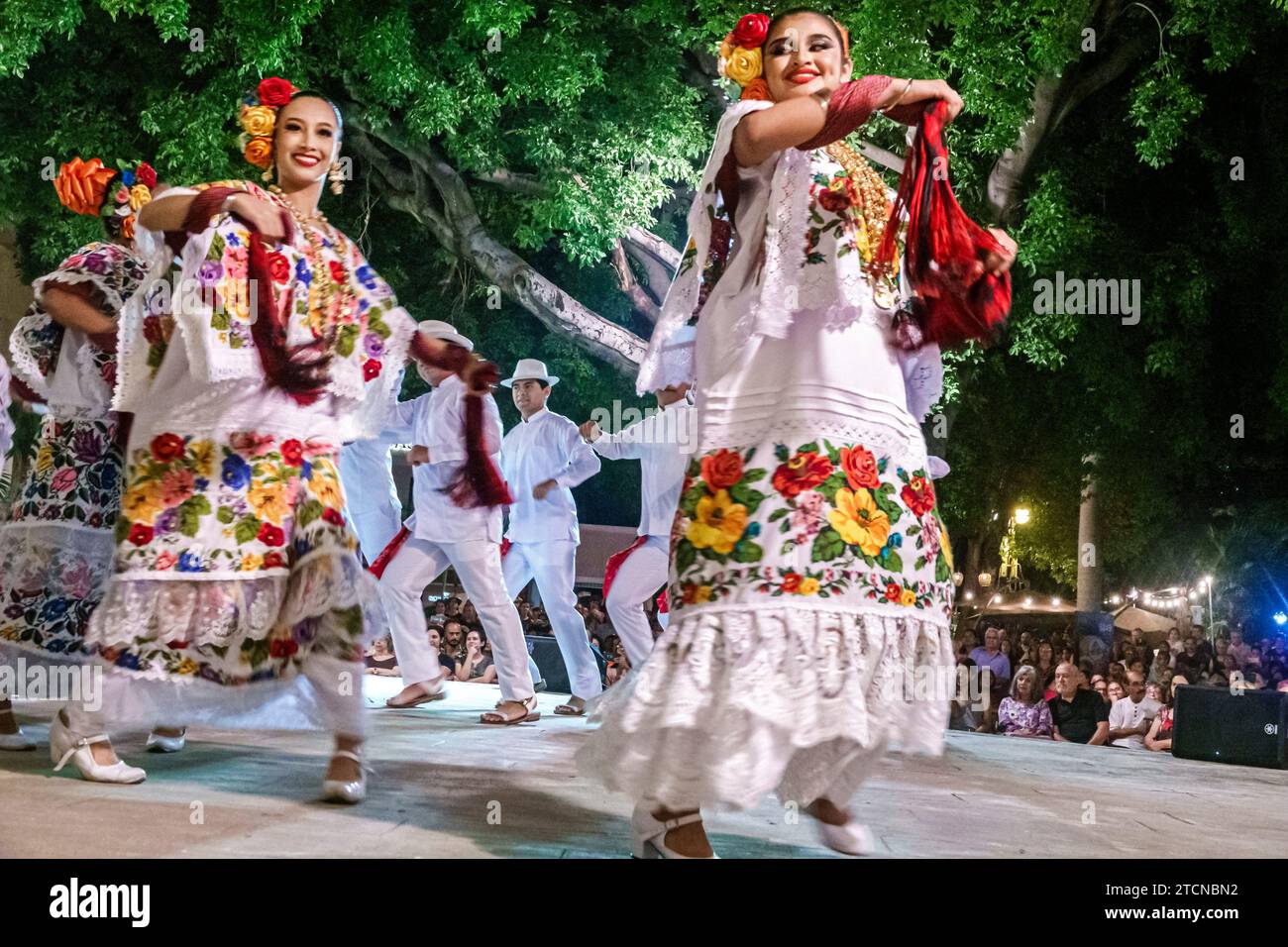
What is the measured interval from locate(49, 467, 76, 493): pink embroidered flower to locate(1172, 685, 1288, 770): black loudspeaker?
6.40 metres

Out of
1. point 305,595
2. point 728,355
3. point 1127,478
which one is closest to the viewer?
point 728,355

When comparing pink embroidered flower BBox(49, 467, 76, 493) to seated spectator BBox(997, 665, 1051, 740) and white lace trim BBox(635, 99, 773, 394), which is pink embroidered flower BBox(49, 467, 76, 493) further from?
seated spectator BBox(997, 665, 1051, 740)

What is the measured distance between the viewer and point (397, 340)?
4184 mm

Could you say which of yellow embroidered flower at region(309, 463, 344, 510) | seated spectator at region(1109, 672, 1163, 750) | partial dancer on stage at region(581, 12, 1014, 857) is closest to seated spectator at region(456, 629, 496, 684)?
seated spectator at region(1109, 672, 1163, 750)

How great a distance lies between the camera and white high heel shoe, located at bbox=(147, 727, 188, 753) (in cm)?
483

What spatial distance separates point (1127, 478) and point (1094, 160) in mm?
4322

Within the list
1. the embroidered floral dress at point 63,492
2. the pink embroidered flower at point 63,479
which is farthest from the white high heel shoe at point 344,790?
the pink embroidered flower at point 63,479

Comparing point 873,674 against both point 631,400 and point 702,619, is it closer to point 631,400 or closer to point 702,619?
point 702,619

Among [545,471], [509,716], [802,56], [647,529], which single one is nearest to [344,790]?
[802,56]

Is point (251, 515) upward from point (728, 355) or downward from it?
downward

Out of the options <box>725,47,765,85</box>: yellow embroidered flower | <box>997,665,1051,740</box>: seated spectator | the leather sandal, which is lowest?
<box>997,665,1051,740</box>: seated spectator

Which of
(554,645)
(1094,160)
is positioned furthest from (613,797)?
(1094,160)

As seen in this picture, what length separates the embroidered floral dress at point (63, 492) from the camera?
472 cm

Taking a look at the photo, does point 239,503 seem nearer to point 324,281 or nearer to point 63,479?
point 324,281
